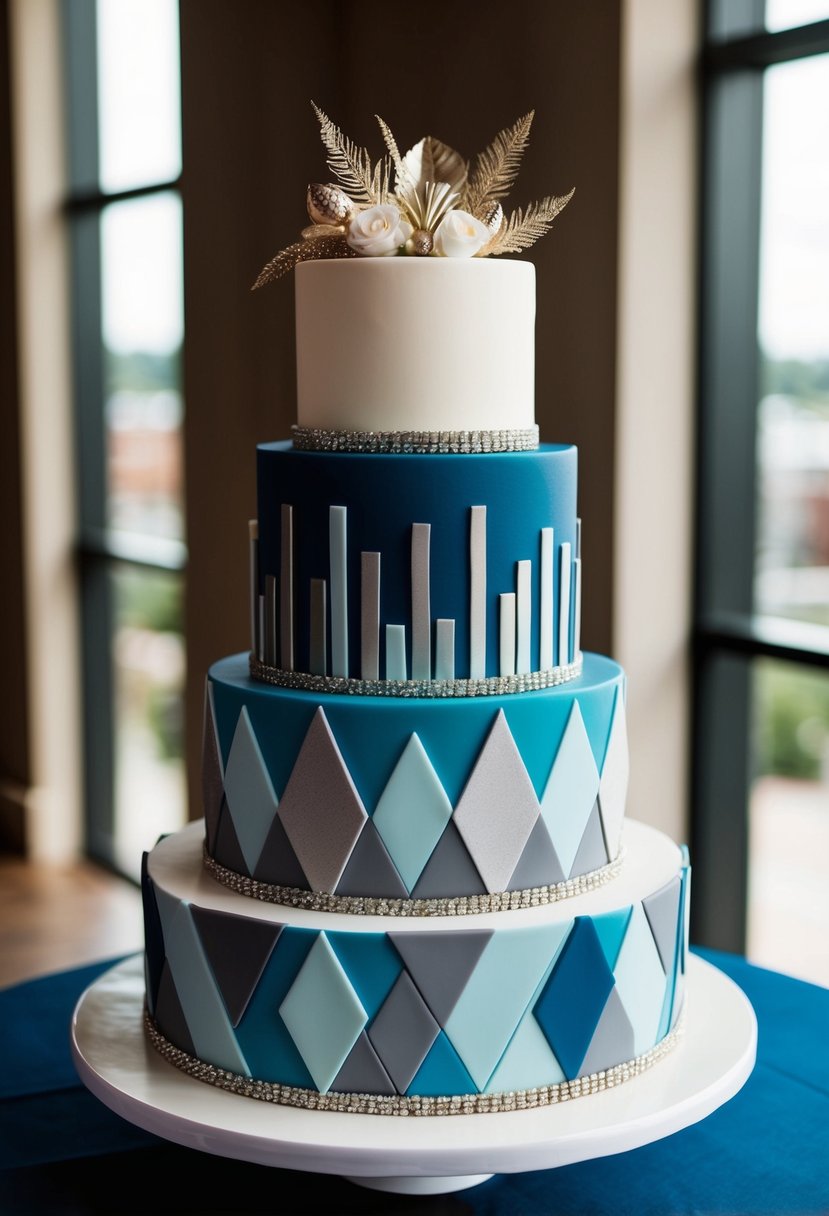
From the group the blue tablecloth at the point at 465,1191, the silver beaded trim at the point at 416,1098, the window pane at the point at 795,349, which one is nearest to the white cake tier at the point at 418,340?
the silver beaded trim at the point at 416,1098

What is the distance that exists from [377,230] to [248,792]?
567 millimetres

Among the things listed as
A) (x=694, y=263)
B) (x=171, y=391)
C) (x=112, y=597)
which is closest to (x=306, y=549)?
(x=694, y=263)

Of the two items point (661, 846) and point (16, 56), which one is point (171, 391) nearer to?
point (16, 56)

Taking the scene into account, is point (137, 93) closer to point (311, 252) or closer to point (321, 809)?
point (311, 252)

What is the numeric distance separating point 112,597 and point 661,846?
2.77 metres

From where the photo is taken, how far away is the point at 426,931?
1.27 m

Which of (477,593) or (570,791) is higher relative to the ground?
(477,593)

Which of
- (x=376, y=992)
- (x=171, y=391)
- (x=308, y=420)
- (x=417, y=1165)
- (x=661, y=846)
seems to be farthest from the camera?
(x=171, y=391)

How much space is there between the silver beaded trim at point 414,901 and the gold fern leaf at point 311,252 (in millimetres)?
605

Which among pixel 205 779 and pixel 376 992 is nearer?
pixel 376 992

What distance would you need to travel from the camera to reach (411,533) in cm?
132

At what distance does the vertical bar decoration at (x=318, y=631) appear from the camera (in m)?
1.35

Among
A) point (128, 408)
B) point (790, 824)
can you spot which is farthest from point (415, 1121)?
point (128, 408)

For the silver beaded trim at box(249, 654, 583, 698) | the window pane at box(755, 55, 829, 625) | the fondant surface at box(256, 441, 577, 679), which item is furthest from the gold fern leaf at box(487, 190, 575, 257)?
the window pane at box(755, 55, 829, 625)
